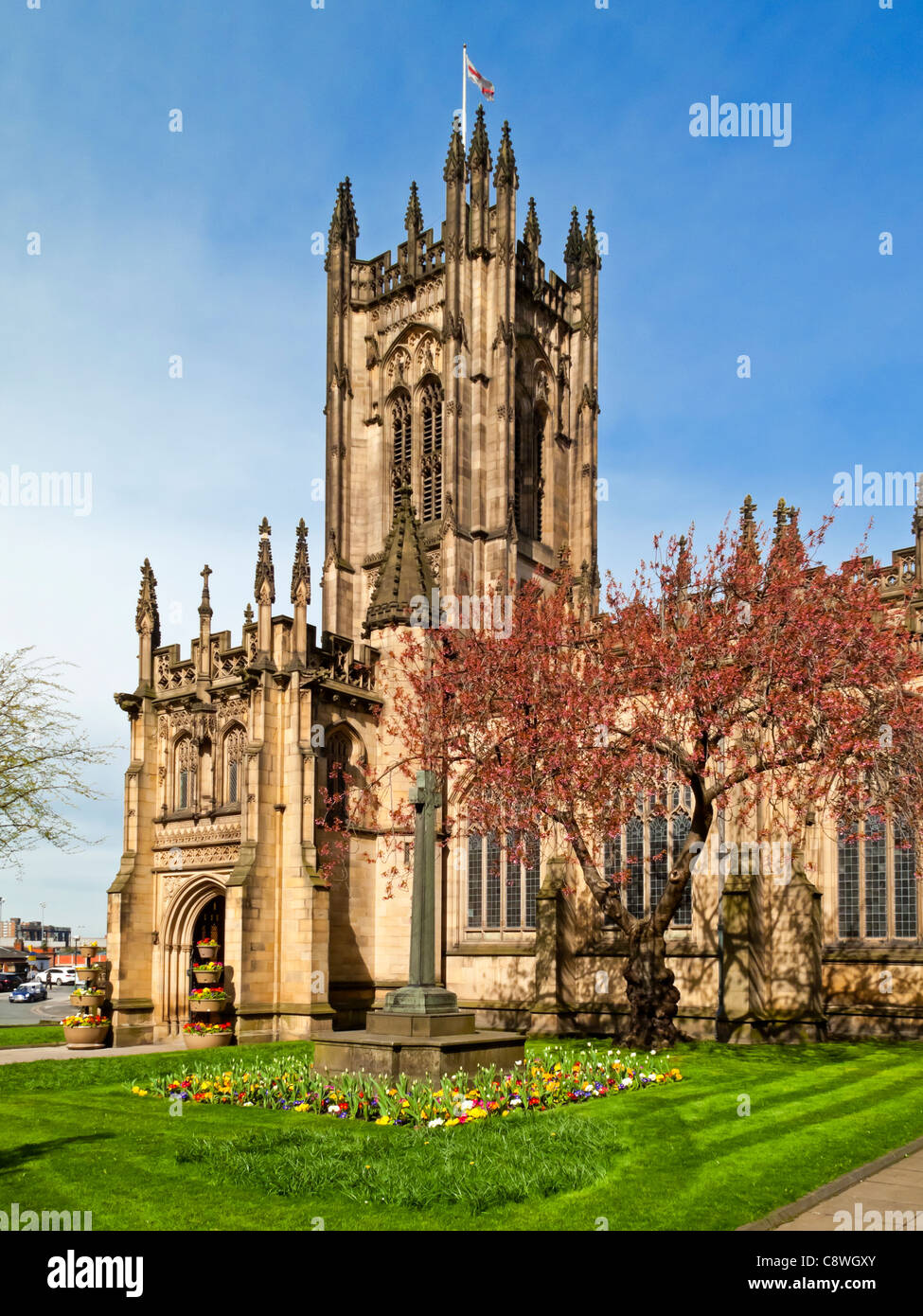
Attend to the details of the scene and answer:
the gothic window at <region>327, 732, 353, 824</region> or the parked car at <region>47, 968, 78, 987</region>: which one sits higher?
the gothic window at <region>327, 732, 353, 824</region>

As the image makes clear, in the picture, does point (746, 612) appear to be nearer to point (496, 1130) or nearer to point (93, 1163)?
point (496, 1130)

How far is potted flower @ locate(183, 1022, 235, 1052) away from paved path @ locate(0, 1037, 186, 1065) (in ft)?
1.07

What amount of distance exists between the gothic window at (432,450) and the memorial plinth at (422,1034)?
29.3 meters

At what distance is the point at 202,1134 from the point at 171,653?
21927 millimetres

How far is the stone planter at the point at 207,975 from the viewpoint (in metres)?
28.1

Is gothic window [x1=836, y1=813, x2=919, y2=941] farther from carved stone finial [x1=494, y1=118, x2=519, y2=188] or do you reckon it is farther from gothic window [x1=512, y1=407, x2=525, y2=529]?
carved stone finial [x1=494, y1=118, x2=519, y2=188]

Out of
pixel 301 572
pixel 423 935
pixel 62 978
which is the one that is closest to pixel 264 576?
pixel 301 572

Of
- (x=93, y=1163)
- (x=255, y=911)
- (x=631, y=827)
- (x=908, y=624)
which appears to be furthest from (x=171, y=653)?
(x=93, y=1163)

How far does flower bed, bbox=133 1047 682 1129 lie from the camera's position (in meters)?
14.9

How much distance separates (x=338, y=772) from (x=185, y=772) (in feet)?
15.4

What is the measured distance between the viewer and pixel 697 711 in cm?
2162

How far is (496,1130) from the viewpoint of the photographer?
13562 millimetres

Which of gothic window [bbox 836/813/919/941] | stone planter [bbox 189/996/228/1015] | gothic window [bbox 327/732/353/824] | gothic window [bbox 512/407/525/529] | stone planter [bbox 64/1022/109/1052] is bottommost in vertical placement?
stone planter [bbox 64/1022/109/1052]

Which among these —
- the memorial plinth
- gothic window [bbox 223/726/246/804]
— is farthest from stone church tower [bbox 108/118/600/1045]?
the memorial plinth
